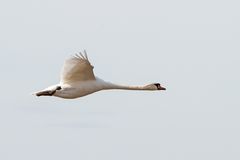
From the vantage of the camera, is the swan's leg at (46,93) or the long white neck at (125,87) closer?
the swan's leg at (46,93)

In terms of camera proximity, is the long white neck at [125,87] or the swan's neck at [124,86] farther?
the long white neck at [125,87]

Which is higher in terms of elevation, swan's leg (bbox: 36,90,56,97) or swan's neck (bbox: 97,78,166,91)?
swan's leg (bbox: 36,90,56,97)

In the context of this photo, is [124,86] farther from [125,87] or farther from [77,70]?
[77,70]

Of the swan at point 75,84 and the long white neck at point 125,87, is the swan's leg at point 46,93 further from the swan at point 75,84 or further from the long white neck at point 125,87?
the long white neck at point 125,87

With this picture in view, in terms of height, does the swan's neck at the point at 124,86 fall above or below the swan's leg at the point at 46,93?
below

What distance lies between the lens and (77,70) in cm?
6356

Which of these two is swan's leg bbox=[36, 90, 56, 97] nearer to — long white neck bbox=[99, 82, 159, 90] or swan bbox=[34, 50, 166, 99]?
swan bbox=[34, 50, 166, 99]

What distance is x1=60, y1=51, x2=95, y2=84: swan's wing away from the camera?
6250 centimetres

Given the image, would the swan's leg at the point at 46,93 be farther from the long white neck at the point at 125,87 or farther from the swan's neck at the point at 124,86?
the long white neck at the point at 125,87

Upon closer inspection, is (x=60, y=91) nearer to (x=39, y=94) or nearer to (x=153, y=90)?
(x=39, y=94)

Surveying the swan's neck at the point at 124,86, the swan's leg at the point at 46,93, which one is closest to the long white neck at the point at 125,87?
the swan's neck at the point at 124,86

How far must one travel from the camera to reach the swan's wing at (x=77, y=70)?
6250 cm

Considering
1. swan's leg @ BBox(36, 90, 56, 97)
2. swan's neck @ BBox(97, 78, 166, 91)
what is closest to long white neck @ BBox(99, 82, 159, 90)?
swan's neck @ BBox(97, 78, 166, 91)

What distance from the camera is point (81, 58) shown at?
6222 cm
